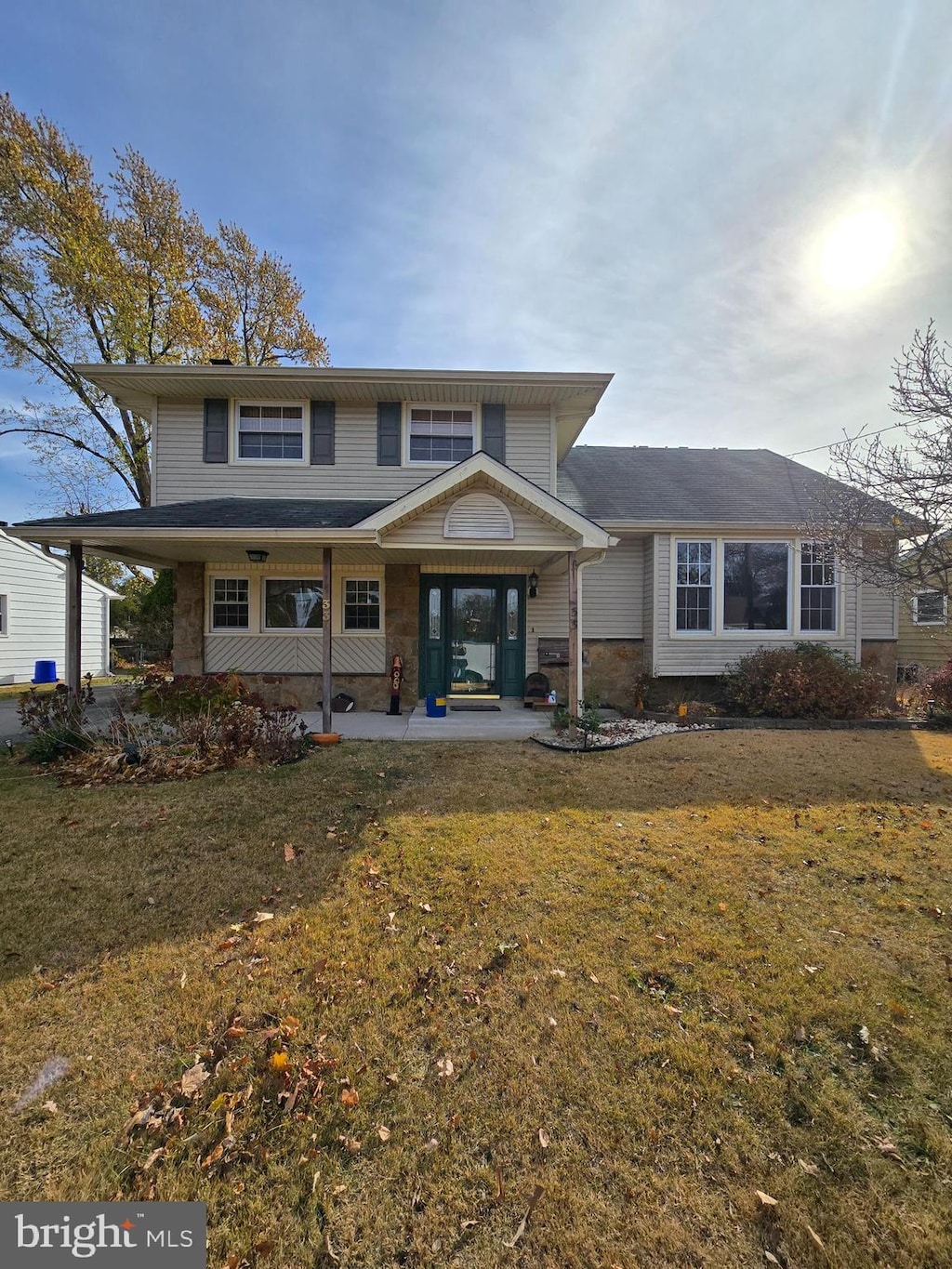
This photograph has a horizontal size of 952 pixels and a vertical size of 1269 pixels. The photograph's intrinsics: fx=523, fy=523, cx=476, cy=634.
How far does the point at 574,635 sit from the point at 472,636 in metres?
3.09

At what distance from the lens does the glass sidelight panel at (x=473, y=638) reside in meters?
11.0

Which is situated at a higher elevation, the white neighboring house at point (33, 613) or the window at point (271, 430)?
the window at point (271, 430)

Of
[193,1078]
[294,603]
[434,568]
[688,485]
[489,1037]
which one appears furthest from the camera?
[688,485]

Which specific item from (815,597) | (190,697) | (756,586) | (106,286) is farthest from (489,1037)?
(106,286)

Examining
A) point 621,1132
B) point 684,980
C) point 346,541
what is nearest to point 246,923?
point 621,1132

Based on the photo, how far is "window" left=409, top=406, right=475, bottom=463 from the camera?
10805 mm

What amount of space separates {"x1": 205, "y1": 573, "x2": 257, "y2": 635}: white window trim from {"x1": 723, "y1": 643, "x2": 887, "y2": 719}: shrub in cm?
984

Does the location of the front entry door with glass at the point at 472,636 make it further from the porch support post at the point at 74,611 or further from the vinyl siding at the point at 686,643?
the porch support post at the point at 74,611

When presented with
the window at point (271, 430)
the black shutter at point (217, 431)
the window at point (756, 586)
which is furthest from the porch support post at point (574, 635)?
the black shutter at point (217, 431)

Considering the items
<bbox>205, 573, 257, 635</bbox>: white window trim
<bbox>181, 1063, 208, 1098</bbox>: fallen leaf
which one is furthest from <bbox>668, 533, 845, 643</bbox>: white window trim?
<bbox>181, 1063, 208, 1098</bbox>: fallen leaf

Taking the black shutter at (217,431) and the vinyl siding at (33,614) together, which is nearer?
the black shutter at (217,431)

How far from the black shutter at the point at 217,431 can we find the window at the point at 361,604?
3.63 metres

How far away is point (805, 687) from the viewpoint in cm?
972

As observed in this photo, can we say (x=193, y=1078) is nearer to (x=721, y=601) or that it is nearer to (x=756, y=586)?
(x=721, y=601)
